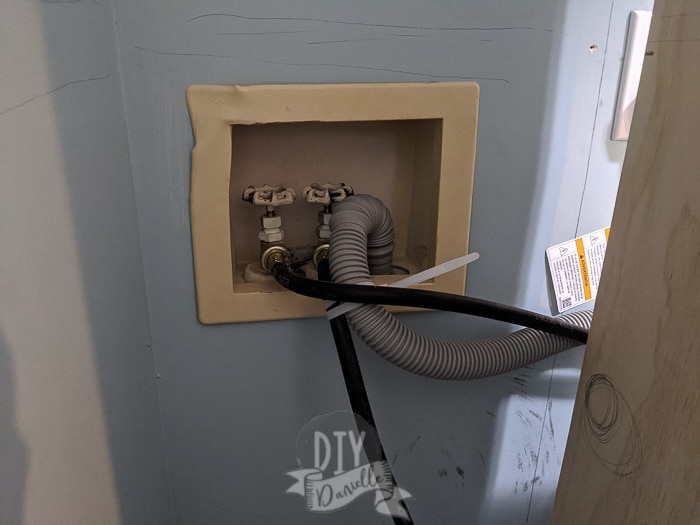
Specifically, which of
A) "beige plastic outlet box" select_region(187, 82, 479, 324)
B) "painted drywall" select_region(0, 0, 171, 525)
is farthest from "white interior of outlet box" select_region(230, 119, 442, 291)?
"painted drywall" select_region(0, 0, 171, 525)

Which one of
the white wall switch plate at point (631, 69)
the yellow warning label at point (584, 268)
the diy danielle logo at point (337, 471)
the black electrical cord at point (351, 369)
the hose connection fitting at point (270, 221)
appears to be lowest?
the diy danielle logo at point (337, 471)

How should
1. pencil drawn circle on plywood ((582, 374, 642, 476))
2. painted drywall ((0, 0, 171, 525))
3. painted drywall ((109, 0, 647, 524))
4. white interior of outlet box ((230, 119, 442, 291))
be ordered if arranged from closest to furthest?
painted drywall ((0, 0, 171, 525)) → pencil drawn circle on plywood ((582, 374, 642, 476)) → painted drywall ((109, 0, 647, 524)) → white interior of outlet box ((230, 119, 442, 291))

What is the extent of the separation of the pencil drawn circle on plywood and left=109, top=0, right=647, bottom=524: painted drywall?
289 millimetres

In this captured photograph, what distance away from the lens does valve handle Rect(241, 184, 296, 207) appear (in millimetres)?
691

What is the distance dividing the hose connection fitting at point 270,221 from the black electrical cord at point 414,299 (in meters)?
0.03

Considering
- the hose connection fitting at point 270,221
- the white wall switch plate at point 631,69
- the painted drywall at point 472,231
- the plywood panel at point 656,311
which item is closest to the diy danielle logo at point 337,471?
the painted drywall at point 472,231

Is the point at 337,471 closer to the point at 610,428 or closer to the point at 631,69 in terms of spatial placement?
the point at 610,428

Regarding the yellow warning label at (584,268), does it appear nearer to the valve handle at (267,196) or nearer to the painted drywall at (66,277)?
the valve handle at (267,196)

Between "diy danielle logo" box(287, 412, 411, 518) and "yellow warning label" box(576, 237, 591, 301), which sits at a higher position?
"yellow warning label" box(576, 237, 591, 301)

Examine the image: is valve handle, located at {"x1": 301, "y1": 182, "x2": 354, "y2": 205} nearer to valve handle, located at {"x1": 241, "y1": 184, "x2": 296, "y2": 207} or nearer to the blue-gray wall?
valve handle, located at {"x1": 241, "y1": 184, "x2": 296, "y2": 207}

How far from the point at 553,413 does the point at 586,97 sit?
515 mm

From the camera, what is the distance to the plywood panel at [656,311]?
1.28 ft

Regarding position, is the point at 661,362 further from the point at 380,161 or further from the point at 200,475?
the point at 200,475

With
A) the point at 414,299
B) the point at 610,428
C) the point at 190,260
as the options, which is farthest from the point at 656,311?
the point at 190,260
